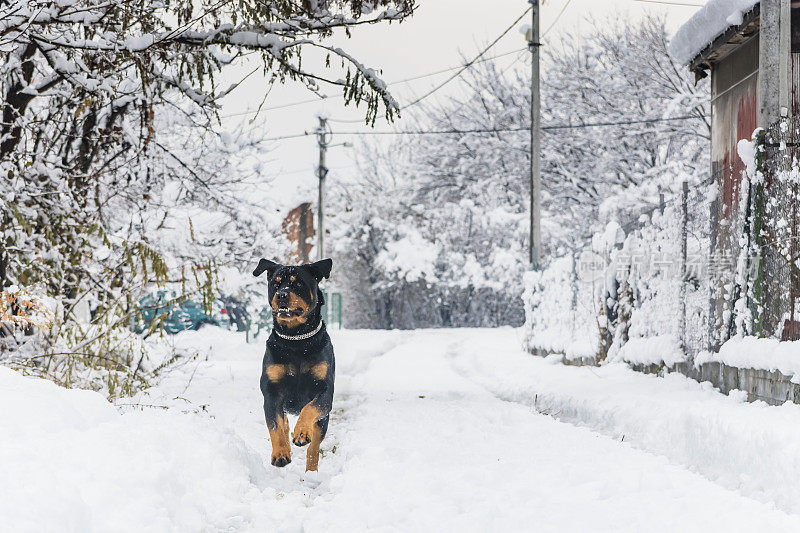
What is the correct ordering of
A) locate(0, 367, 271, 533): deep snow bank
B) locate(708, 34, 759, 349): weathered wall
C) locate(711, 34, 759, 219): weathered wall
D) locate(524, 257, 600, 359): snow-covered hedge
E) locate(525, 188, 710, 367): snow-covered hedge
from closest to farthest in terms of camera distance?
1. locate(0, 367, 271, 533): deep snow bank
2. locate(708, 34, 759, 349): weathered wall
3. locate(525, 188, 710, 367): snow-covered hedge
4. locate(711, 34, 759, 219): weathered wall
5. locate(524, 257, 600, 359): snow-covered hedge

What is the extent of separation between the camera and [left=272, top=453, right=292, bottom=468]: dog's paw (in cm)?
606

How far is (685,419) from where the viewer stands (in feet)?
24.1

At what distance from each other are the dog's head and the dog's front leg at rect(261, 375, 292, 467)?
18.1 inches

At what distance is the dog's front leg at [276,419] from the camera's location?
19.8ft

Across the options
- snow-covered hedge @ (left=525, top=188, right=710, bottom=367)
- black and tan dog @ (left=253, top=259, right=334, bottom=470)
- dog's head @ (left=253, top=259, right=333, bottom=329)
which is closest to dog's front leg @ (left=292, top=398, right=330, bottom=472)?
black and tan dog @ (left=253, top=259, right=334, bottom=470)

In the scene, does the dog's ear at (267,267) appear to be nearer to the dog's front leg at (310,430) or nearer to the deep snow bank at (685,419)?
the dog's front leg at (310,430)

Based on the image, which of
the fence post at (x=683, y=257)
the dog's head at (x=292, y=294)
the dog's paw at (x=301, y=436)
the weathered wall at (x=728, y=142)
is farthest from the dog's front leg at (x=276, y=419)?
the fence post at (x=683, y=257)

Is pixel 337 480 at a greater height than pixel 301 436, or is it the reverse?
pixel 301 436

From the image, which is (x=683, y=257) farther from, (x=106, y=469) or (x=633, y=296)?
(x=106, y=469)

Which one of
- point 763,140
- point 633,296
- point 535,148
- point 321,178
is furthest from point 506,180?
point 763,140

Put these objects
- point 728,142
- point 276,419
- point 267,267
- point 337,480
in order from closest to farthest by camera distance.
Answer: point 337,480 < point 276,419 < point 267,267 < point 728,142

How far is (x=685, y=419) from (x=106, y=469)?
4922 millimetres

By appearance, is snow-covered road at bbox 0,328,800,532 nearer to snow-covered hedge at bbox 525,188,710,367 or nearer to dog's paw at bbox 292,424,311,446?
dog's paw at bbox 292,424,311,446

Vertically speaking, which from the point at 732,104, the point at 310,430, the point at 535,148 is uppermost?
the point at 535,148
